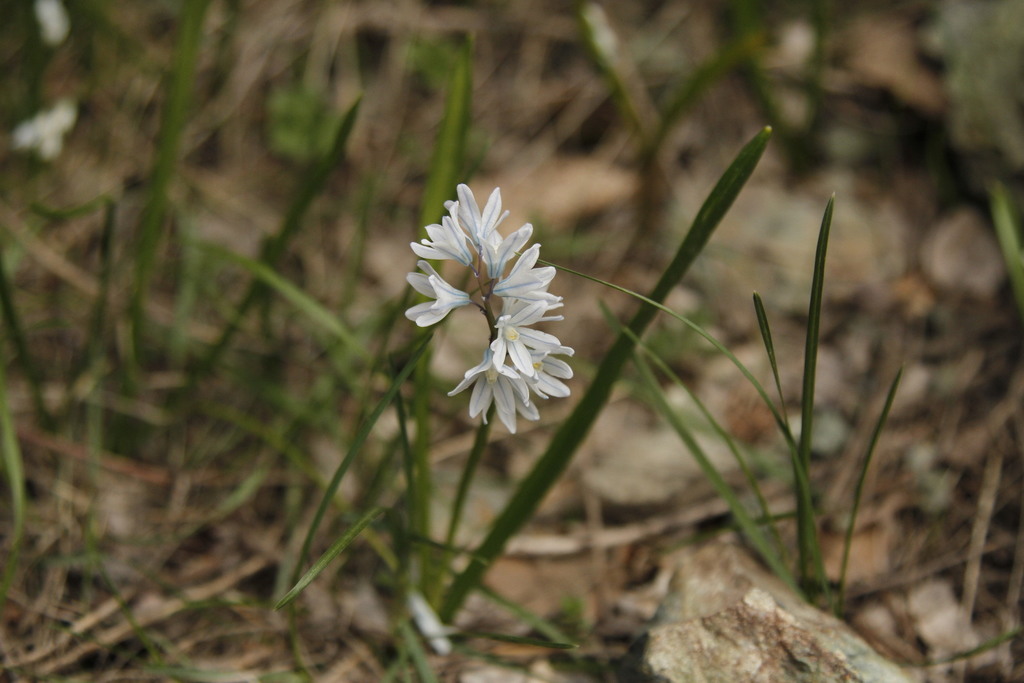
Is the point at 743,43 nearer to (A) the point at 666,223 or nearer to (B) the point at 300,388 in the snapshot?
(A) the point at 666,223

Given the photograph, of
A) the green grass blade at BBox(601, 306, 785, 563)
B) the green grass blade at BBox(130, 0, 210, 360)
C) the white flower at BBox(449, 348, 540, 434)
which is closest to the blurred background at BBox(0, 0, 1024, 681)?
the green grass blade at BBox(130, 0, 210, 360)

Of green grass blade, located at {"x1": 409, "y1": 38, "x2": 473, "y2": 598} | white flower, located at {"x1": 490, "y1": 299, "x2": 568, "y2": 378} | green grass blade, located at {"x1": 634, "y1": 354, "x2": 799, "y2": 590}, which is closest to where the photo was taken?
white flower, located at {"x1": 490, "y1": 299, "x2": 568, "y2": 378}

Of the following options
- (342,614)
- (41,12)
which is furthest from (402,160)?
(342,614)

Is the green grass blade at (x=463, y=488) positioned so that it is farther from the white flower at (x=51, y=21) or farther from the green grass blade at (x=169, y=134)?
the white flower at (x=51, y=21)

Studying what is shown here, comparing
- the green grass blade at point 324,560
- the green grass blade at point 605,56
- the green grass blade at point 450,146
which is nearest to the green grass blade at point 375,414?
the green grass blade at point 324,560

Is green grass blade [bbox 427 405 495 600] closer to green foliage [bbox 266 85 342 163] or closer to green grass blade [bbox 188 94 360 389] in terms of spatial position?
green grass blade [bbox 188 94 360 389]

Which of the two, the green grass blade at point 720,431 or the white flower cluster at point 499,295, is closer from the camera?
the white flower cluster at point 499,295

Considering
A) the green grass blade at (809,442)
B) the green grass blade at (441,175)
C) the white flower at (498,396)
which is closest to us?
the white flower at (498,396)
